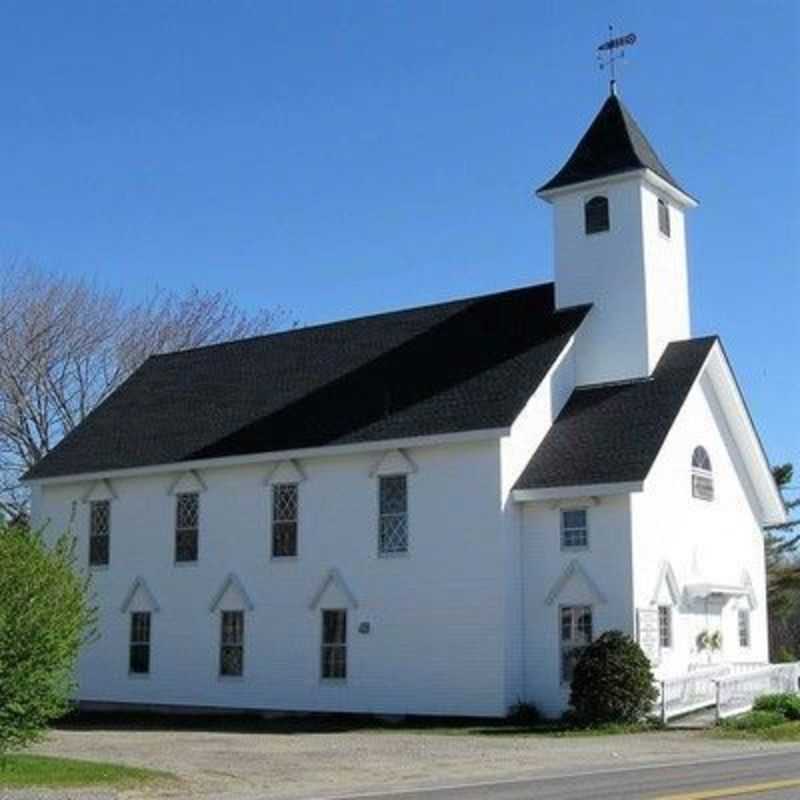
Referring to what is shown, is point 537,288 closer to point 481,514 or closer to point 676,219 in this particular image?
point 676,219

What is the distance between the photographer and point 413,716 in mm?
29469

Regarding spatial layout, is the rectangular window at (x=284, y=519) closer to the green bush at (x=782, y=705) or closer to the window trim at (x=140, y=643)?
the window trim at (x=140, y=643)

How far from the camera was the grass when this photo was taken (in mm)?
17344

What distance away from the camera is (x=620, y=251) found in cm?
3259

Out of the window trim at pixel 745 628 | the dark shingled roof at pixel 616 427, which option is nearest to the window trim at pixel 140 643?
the dark shingled roof at pixel 616 427

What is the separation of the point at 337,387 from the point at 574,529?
8035 mm

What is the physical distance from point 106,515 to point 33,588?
64.5 ft

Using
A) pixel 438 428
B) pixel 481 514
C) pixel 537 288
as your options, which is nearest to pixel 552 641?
pixel 481 514

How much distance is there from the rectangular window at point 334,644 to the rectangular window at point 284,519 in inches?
75.1

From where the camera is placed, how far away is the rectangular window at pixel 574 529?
28891 millimetres

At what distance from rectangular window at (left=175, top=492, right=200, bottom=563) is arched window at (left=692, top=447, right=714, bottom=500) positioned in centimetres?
1235

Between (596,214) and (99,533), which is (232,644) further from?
(596,214)

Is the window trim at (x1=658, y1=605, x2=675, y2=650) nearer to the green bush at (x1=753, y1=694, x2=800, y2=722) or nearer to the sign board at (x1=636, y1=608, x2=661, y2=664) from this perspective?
the sign board at (x1=636, y1=608, x2=661, y2=664)

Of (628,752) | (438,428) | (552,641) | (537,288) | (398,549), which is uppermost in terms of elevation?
(537,288)
